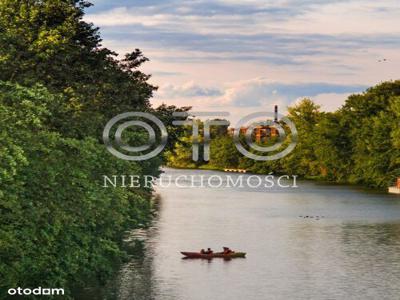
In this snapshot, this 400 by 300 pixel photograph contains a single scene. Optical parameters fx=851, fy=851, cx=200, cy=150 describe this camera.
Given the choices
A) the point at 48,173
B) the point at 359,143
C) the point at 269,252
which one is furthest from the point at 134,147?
the point at 359,143

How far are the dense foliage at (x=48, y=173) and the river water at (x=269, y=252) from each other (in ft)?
15.1

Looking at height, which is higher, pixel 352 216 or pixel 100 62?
pixel 100 62

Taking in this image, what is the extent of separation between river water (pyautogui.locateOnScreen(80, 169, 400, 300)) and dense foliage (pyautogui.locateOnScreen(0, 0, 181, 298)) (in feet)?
Result: 15.1

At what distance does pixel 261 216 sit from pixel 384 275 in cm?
3876

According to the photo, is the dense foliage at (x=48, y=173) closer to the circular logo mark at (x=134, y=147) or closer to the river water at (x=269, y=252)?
the circular logo mark at (x=134, y=147)

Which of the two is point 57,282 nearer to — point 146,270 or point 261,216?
point 146,270

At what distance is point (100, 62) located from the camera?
67500 millimetres

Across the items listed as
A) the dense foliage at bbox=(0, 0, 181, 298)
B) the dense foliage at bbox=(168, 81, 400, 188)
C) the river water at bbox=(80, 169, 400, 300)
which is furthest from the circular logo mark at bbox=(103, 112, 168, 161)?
the dense foliage at bbox=(168, 81, 400, 188)

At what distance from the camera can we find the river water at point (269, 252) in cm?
4328

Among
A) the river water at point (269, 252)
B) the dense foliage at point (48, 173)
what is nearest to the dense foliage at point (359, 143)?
the river water at point (269, 252)

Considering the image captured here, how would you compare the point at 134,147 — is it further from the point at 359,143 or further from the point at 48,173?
the point at 359,143

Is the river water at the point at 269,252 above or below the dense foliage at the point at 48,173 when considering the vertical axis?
below

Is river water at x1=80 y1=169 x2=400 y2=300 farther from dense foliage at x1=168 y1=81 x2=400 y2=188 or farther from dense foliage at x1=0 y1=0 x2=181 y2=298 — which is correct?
dense foliage at x1=168 y1=81 x2=400 y2=188

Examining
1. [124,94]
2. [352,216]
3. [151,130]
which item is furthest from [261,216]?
[124,94]
